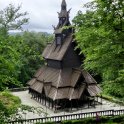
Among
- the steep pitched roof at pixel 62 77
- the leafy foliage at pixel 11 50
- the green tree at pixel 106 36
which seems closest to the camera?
the leafy foliage at pixel 11 50

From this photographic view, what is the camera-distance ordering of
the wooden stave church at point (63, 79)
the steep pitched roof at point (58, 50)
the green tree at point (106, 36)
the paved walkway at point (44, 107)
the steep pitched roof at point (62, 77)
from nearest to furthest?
the green tree at point (106, 36)
the paved walkway at point (44, 107)
the wooden stave church at point (63, 79)
the steep pitched roof at point (62, 77)
the steep pitched roof at point (58, 50)

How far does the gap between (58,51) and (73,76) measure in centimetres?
438

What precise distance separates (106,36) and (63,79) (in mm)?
20843

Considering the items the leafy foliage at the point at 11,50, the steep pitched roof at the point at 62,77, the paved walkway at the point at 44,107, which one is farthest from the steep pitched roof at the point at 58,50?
the leafy foliage at the point at 11,50

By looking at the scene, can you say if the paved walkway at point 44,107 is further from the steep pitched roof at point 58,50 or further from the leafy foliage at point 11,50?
the leafy foliage at point 11,50

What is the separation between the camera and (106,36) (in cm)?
1396

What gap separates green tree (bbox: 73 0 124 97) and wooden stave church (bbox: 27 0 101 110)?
16228 mm

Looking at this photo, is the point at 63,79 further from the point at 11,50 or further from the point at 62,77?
the point at 11,50

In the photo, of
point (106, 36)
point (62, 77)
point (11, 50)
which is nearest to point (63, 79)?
point (62, 77)

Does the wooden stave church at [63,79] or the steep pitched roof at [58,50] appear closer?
the wooden stave church at [63,79]

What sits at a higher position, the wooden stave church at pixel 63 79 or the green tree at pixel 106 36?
the green tree at pixel 106 36

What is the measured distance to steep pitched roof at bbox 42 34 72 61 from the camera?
36088mm

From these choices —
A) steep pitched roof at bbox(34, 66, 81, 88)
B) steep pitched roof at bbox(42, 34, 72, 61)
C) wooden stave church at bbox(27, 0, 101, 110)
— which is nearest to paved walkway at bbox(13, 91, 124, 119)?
wooden stave church at bbox(27, 0, 101, 110)

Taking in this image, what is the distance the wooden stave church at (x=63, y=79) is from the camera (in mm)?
32938
